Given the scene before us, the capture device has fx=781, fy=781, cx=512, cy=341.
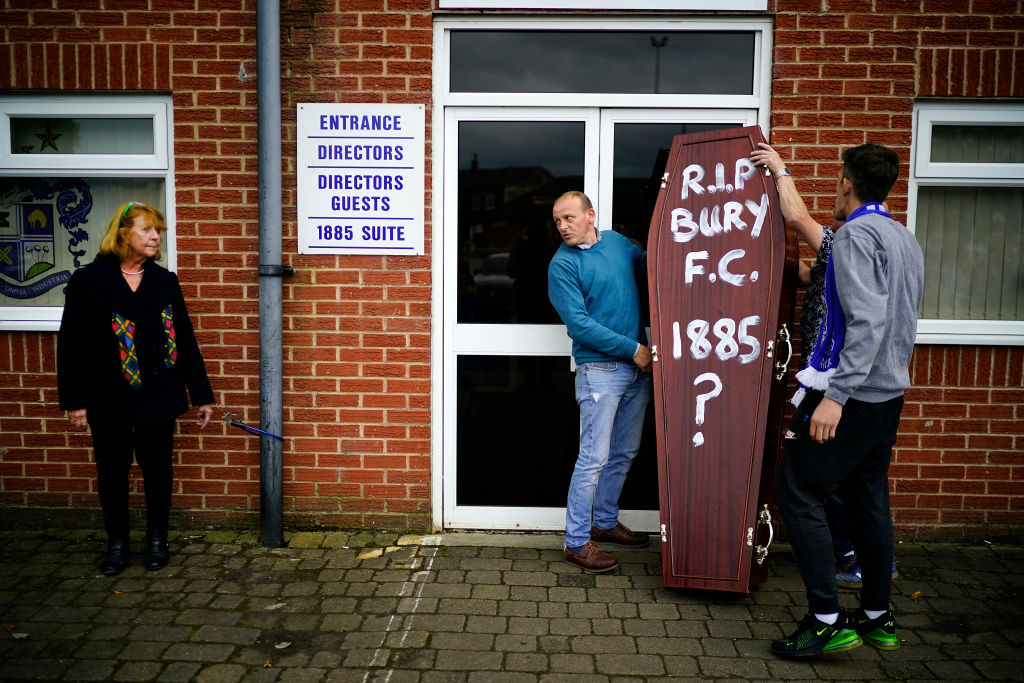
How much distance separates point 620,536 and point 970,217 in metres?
2.67

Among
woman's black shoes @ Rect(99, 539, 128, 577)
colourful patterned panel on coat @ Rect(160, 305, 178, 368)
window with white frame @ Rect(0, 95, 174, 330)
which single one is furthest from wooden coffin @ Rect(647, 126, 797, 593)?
window with white frame @ Rect(0, 95, 174, 330)

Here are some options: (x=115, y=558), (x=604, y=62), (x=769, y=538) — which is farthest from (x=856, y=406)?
(x=115, y=558)

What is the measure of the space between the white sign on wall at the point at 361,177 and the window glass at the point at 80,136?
38.8 inches

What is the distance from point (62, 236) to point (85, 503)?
5.10 ft

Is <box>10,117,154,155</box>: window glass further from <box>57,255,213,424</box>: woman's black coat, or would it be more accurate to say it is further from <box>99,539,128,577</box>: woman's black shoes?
<box>99,539,128,577</box>: woman's black shoes

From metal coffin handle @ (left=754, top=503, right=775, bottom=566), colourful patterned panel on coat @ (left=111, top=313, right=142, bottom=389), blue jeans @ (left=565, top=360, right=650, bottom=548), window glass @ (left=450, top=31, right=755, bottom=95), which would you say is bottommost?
metal coffin handle @ (left=754, top=503, right=775, bottom=566)

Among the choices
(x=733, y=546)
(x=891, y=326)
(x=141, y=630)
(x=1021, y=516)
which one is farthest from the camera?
(x=1021, y=516)

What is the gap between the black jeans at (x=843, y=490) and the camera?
3.07 meters

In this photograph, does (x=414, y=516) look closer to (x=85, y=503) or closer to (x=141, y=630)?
(x=141, y=630)

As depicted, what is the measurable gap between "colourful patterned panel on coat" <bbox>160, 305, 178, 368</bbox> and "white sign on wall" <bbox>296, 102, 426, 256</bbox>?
79cm

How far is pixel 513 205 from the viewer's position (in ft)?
14.3

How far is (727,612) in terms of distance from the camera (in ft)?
11.6

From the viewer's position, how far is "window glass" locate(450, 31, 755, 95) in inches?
168

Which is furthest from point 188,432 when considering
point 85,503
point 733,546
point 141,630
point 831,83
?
point 831,83
